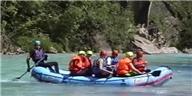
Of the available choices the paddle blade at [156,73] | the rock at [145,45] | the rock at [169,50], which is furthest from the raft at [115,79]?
the rock at [169,50]

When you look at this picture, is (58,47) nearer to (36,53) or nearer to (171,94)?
(36,53)

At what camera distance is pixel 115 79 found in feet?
49.9

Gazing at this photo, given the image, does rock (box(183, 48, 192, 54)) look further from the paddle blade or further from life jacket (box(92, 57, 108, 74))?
life jacket (box(92, 57, 108, 74))

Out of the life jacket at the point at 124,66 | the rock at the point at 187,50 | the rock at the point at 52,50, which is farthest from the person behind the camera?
the rock at the point at 187,50

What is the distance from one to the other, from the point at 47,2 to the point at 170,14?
462 inches

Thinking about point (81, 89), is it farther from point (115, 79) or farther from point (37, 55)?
point (37, 55)

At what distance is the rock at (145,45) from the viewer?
34656mm

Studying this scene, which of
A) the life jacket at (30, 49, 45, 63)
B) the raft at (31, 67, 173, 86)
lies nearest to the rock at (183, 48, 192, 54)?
the raft at (31, 67, 173, 86)

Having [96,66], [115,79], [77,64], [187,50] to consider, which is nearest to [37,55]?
[77,64]

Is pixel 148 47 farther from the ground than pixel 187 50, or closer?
farther from the ground

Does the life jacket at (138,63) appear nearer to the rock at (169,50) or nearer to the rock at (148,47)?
the rock at (148,47)

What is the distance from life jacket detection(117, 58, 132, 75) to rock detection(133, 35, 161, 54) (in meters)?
19.2

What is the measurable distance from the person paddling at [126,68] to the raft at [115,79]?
142 mm

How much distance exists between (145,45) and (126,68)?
20.4 m
